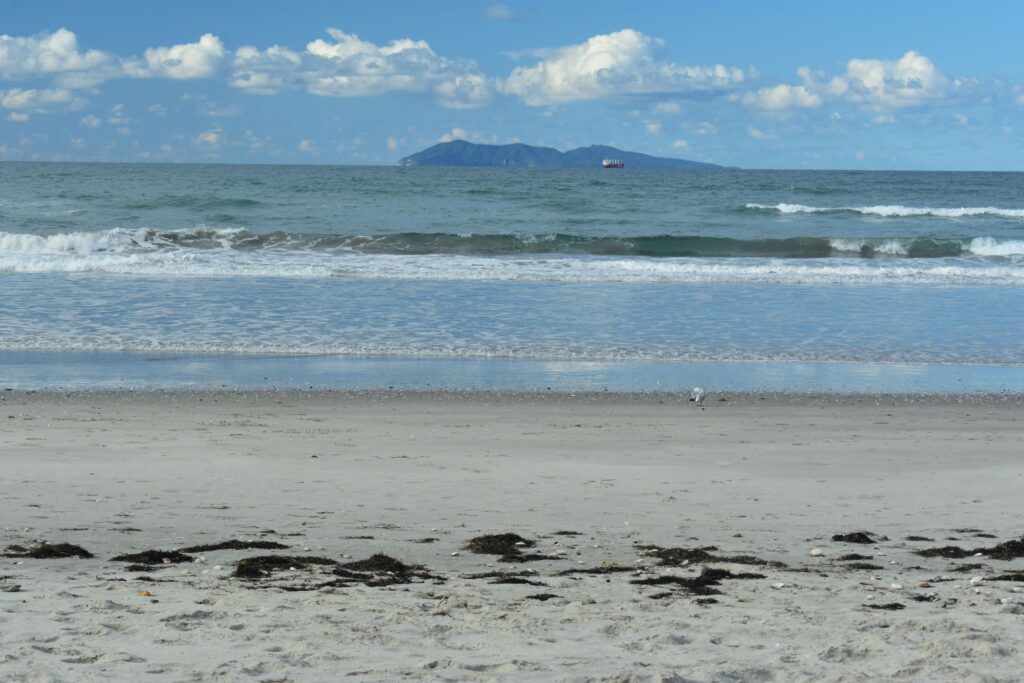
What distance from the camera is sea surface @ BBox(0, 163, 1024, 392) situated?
12109mm

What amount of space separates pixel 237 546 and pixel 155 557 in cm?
39

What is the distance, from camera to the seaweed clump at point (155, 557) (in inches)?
200

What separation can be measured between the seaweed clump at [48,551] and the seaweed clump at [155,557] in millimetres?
176

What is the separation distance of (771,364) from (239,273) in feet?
43.8

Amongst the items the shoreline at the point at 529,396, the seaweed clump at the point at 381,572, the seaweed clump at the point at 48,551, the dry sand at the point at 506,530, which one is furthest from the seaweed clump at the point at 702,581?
the shoreline at the point at 529,396

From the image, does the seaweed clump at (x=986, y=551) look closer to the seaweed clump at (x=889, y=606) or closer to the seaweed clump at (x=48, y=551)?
the seaweed clump at (x=889, y=606)

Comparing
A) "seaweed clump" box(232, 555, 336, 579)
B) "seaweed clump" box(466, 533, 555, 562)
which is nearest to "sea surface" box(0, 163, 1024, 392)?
"seaweed clump" box(466, 533, 555, 562)

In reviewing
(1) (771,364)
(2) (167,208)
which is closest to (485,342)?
(1) (771,364)

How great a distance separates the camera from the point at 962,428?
928 centimetres

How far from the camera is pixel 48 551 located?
511 cm

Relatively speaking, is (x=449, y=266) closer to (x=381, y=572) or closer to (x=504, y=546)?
(x=504, y=546)

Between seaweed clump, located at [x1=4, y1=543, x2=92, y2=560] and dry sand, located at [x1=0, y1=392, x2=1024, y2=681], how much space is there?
121 mm

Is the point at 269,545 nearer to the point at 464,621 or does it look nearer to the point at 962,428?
the point at 464,621

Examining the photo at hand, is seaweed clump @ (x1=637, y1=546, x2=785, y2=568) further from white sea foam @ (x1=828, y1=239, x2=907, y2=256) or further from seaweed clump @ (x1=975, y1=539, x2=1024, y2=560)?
white sea foam @ (x1=828, y1=239, x2=907, y2=256)
